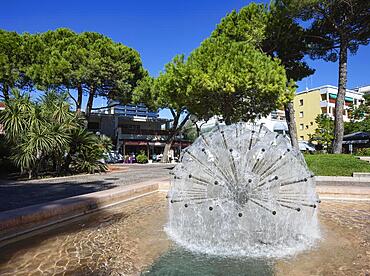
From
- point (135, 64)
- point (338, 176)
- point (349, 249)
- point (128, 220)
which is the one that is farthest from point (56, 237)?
point (135, 64)

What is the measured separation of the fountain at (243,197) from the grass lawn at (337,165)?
942cm

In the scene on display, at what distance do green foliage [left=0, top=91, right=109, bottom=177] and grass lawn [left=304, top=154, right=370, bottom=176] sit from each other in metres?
11.2

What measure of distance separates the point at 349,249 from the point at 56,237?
439 centimetres

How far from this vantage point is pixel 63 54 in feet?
83.3

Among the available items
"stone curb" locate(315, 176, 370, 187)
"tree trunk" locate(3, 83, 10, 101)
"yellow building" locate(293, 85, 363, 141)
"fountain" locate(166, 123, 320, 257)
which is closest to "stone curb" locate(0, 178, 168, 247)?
"fountain" locate(166, 123, 320, 257)

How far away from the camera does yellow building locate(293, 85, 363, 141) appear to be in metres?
52.5

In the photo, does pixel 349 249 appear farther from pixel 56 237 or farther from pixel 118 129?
pixel 118 129

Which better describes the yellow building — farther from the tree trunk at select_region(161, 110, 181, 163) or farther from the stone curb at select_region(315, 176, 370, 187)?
the stone curb at select_region(315, 176, 370, 187)

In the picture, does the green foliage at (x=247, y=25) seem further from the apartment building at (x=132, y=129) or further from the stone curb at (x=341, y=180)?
the apartment building at (x=132, y=129)

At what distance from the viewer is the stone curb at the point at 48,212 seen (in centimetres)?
488

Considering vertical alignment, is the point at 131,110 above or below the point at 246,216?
above

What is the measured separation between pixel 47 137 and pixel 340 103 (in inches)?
590

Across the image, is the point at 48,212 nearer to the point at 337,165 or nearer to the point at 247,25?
the point at 337,165

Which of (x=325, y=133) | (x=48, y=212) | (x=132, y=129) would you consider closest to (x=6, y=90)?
(x=132, y=129)
